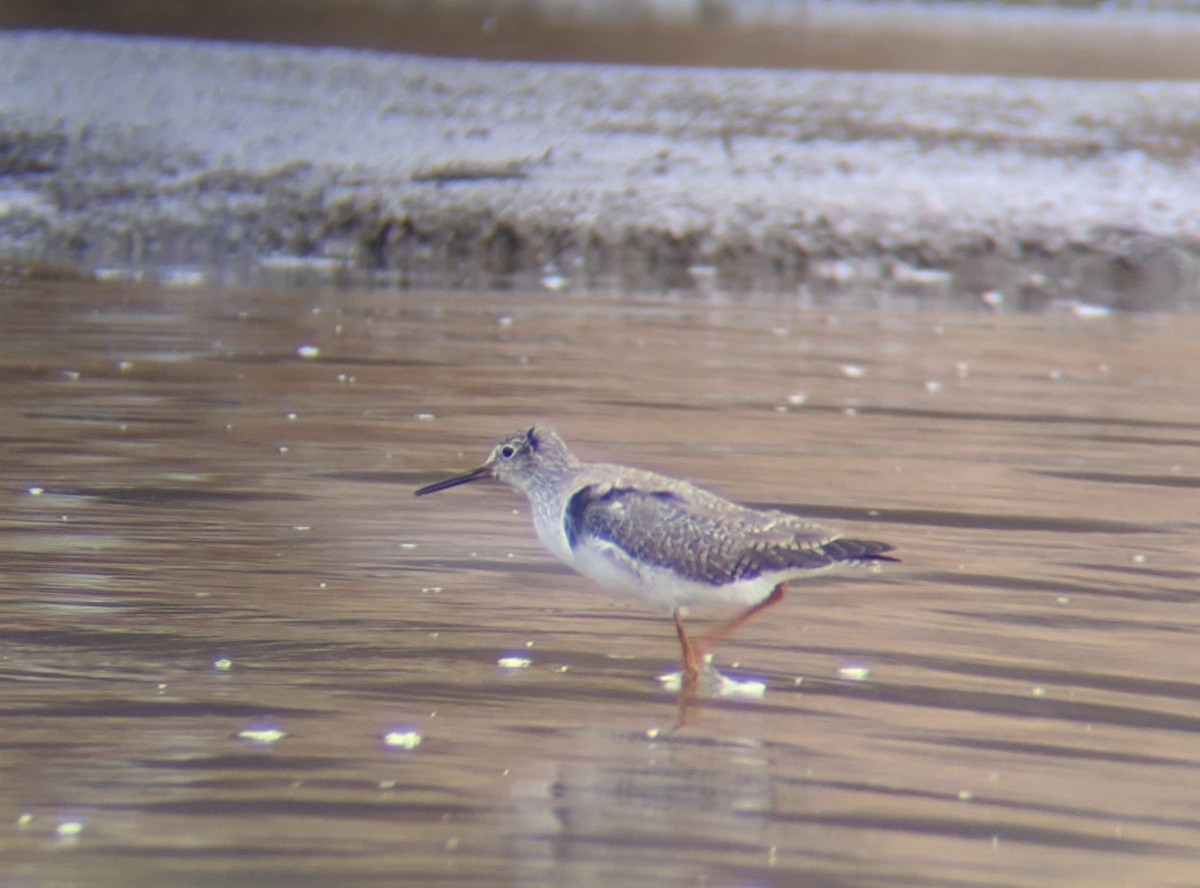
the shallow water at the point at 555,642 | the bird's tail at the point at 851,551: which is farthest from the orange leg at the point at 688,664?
the bird's tail at the point at 851,551

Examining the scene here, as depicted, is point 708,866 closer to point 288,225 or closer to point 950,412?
point 950,412

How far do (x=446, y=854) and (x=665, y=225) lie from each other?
44.2 ft

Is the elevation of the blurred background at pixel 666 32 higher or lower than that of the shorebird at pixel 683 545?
higher

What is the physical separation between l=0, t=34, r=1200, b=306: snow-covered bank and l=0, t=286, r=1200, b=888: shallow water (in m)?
5.74

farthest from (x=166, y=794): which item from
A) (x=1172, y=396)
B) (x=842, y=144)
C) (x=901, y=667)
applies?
(x=842, y=144)

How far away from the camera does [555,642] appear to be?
6.18m

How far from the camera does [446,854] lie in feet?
14.4

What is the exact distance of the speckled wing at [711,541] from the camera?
5.63m

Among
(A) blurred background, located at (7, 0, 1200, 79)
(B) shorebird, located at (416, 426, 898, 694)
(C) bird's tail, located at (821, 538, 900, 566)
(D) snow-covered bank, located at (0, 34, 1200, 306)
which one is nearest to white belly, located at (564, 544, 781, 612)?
(B) shorebird, located at (416, 426, 898, 694)

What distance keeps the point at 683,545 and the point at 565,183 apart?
12.5m

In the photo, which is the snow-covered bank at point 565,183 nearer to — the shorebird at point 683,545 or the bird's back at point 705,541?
the shorebird at point 683,545

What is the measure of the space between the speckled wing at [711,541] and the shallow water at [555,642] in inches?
14.8

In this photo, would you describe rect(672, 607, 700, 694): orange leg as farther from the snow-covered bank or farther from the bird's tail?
the snow-covered bank

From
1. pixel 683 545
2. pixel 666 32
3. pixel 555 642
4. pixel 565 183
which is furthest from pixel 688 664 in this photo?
pixel 666 32
